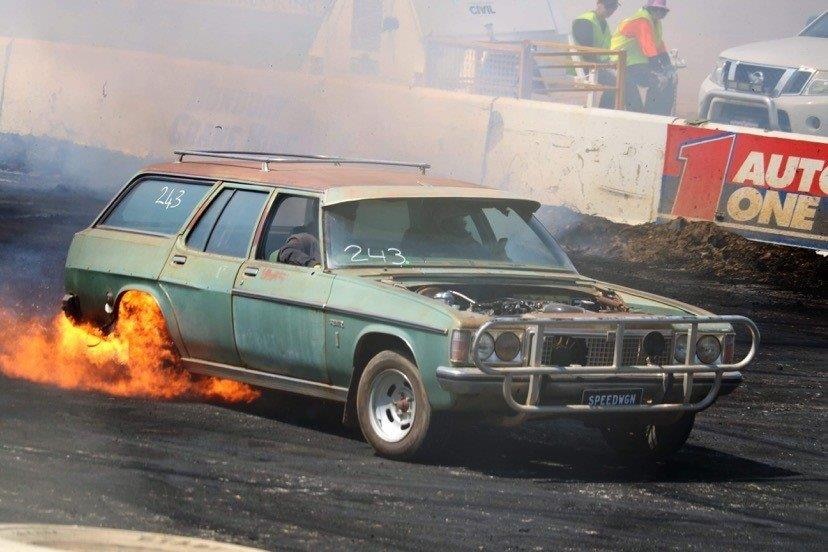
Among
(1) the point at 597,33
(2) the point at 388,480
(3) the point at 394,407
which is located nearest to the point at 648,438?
(3) the point at 394,407

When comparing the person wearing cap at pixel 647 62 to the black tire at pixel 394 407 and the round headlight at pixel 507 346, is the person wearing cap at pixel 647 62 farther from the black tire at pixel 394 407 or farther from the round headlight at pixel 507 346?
the round headlight at pixel 507 346

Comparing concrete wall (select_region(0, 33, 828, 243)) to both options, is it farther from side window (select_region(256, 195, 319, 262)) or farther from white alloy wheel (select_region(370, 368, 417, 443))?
white alloy wheel (select_region(370, 368, 417, 443))

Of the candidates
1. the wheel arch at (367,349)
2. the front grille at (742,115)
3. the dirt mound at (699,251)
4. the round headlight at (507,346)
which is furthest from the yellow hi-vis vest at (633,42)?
the round headlight at (507,346)

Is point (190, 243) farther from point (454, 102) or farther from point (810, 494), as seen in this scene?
point (454, 102)

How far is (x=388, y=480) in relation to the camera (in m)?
7.04

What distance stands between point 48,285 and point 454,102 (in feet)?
25.3

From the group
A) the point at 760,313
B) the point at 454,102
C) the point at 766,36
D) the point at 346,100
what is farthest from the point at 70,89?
the point at 766,36

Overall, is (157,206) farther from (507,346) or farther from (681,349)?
(681,349)

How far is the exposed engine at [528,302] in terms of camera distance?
769 cm

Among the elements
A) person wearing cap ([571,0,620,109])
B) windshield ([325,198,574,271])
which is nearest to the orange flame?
windshield ([325,198,574,271])

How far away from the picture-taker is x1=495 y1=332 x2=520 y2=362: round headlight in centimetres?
721

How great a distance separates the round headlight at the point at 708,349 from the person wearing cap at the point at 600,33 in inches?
577

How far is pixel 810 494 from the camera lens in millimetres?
7402

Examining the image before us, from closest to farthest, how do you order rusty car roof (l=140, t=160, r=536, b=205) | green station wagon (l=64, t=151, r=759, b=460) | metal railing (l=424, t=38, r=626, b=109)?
green station wagon (l=64, t=151, r=759, b=460) → rusty car roof (l=140, t=160, r=536, b=205) → metal railing (l=424, t=38, r=626, b=109)
